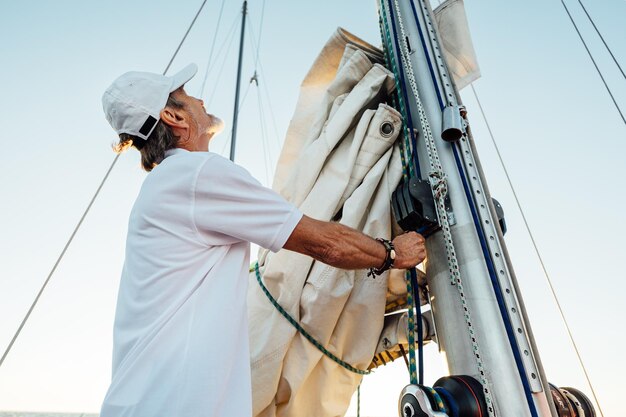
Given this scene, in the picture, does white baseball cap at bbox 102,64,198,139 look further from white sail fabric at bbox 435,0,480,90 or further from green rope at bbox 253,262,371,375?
white sail fabric at bbox 435,0,480,90

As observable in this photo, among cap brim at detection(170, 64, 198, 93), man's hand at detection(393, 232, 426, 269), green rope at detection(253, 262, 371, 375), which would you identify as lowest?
green rope at detection(253, 262, 371, 375)

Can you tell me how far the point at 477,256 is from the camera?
3.93ft

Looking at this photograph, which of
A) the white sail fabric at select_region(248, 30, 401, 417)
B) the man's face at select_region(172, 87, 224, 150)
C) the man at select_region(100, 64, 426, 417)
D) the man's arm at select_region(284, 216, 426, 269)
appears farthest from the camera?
the man's face at select_region(172, 87, 224, 150)

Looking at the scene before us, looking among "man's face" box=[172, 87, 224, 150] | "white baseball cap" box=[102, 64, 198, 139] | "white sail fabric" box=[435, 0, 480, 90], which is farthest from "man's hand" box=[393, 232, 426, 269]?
"white sail fabric" box=[435, 0, 480, 90]

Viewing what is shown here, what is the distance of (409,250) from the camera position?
1261 millimetres

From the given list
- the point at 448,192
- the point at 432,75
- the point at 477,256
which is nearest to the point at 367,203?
the point at 448,192

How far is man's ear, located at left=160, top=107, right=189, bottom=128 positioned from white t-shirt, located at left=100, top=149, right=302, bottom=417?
0.36 meters

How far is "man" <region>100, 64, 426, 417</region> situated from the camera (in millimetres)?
934

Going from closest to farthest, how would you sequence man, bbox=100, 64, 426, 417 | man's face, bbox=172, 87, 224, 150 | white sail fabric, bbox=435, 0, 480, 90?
man, bbox=100, 64, 426, 417 → man's face, bbox=172, 87, 224, 150 → white sail fabric, bbox=435, 0, 480, 90

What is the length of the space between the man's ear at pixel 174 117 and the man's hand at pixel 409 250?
88 cm

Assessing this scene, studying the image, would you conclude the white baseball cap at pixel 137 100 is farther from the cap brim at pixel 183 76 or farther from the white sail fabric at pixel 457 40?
the white sail fabric at pixel 457 40

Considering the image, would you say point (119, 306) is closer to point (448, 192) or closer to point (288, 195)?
point (288, 195)

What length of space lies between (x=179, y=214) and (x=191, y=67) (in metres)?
0.86

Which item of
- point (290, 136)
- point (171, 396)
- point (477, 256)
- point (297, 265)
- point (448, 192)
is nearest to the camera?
point (171, 396)
